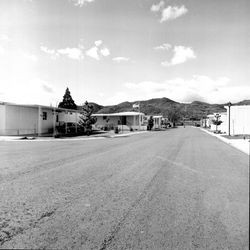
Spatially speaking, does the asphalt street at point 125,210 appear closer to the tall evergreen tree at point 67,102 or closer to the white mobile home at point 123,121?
the white mobile home at point 123,121

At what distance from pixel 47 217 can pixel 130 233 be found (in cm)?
149

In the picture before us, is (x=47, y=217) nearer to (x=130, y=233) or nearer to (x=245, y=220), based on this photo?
(x=130, y=233)

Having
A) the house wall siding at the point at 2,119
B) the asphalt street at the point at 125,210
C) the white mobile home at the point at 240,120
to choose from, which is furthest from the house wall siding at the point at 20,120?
the white mobile home at the point at 240,120

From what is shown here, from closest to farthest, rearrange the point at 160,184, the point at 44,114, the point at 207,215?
the point at 207,215, the point at 160,184, the point at 44,114

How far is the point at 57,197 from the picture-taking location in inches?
179

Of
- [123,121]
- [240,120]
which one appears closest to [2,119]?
[123,121]

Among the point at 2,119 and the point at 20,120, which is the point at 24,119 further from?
the point at 2,119

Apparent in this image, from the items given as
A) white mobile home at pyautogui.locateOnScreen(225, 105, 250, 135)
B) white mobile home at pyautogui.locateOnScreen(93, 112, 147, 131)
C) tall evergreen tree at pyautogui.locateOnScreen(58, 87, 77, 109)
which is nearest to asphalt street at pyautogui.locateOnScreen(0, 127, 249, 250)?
white mobile home at pyautogui.locateOnScreen(225, 105, 250, 135)

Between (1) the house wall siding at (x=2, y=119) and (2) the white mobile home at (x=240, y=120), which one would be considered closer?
(1) the house wall siding at (x=2, y=119)

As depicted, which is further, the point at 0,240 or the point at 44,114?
the point at 44,114

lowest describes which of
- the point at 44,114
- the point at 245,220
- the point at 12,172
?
the point at 12,172

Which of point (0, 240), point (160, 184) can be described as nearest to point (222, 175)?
point (160, 184)

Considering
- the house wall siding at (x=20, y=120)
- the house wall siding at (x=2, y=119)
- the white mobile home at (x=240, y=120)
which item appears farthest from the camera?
the white mobile home at (x=240, y=120)

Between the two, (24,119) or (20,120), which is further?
(24,119)
